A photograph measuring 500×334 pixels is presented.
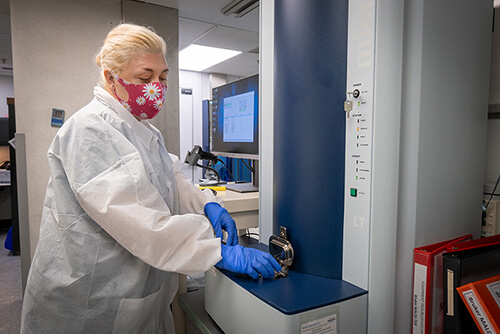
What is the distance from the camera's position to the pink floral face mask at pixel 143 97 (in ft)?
3.09

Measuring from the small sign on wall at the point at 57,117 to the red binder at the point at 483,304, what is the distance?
79.8 inches

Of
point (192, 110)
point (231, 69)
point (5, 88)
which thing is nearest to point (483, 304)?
point (231, 69)

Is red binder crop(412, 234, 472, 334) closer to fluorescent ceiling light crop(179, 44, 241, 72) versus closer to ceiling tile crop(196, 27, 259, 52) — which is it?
ceiling tile crop(196, 27, 259, 52)

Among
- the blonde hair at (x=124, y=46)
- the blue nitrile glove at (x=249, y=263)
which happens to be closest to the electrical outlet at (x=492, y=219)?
the blue nitrile glove at (x=249, y=263)

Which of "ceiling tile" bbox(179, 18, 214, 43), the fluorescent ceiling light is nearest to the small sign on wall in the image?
"ceiling tile" bbox(179, 18, 214, 43)

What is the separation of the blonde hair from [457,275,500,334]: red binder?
3.24 feet

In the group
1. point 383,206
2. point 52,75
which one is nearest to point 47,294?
point 383,206

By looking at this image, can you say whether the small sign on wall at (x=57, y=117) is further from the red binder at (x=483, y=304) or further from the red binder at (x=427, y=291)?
the red binder at (x=483, y=304)

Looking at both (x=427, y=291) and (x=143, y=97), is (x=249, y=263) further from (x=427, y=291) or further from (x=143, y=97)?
(x=143, y=97)

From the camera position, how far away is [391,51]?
2.43ft

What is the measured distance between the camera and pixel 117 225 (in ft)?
2.47

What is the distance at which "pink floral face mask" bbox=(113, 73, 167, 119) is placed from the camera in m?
0.94

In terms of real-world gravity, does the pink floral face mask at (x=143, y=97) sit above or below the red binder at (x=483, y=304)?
above

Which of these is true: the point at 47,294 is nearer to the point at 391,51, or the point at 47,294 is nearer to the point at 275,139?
the point at 275,139
